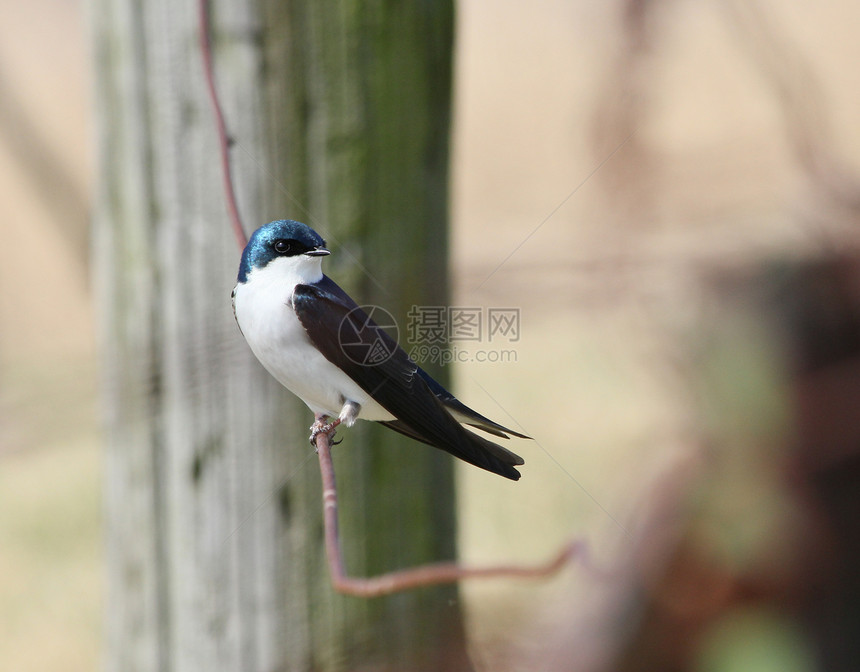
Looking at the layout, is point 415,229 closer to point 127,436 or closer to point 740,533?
point 127,436

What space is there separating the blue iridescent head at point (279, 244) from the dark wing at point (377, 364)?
7 cm

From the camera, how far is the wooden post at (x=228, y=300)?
4.81 ft

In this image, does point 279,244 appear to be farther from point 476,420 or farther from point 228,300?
point 228,300

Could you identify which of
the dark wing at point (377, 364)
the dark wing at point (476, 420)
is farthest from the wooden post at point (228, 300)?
the dark wing at point (476, 420)

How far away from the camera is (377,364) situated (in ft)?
3.20

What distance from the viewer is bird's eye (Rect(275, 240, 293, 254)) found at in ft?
3.14

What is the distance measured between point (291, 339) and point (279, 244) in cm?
11

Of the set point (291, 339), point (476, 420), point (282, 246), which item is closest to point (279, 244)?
point (282, 246)

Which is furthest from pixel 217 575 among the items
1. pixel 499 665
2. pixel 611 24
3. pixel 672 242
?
pixel 672 242

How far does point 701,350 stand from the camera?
3068mm

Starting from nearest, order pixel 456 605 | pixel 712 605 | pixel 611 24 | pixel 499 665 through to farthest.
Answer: pixel 499 665 < pixel 456 605 < pixel 611 24 < pixel 712 605

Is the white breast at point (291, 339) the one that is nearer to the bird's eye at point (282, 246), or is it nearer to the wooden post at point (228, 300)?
the bird's eye at point (282, 246)

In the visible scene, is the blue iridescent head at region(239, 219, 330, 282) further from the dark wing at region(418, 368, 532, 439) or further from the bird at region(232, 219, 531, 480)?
the dark wing at region(418, 368, 532, 439)

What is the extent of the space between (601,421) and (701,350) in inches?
75.0
